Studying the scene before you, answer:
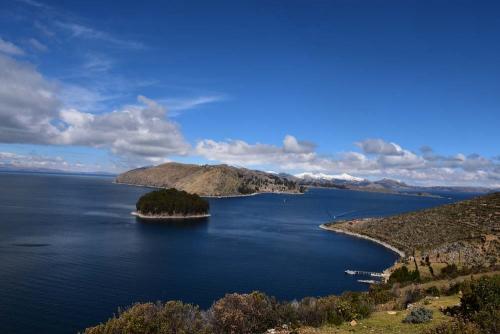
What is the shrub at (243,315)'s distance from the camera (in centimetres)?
2822

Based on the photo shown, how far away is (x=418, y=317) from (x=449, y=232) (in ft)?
329

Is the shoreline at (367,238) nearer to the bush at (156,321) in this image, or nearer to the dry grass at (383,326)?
the dry grass at (383,326)

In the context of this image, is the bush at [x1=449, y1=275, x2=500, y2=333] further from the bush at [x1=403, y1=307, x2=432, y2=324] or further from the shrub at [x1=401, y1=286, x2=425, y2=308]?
→ the shrub at [x1=401, y1=286, x2=425, y2=308]

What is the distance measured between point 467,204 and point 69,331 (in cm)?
12140

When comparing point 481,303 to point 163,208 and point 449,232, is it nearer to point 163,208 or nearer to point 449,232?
point 449,232

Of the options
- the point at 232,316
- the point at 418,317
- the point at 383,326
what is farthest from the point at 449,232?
the point at 232,316

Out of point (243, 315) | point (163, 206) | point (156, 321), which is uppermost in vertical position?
point (156, 321)

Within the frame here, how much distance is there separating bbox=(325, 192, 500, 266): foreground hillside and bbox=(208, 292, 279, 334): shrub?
58802mm

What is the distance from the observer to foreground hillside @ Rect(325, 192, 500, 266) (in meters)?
83.8

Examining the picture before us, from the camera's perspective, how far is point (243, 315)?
94.7 ft

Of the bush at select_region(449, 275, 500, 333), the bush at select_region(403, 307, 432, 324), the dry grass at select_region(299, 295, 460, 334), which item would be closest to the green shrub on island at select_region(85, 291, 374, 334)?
the dry grass at select_region(299, 295, 460, 334)

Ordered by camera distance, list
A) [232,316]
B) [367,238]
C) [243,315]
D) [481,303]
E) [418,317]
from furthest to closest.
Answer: [367,238] → [243,315] → [232,316] → [418,317] → [481,303]

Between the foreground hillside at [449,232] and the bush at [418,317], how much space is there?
2219 inches

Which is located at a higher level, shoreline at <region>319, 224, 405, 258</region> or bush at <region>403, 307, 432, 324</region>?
bush at <region>403, 307, 432, 324</region>
